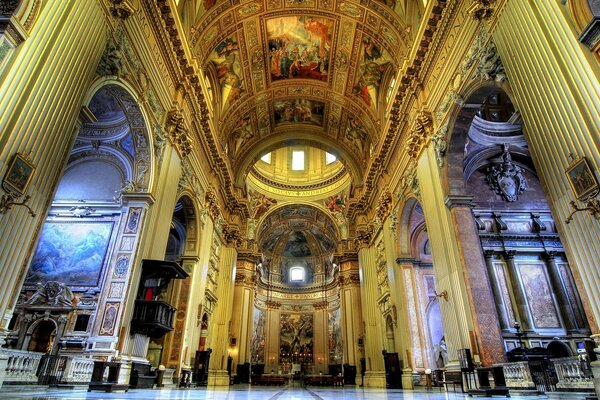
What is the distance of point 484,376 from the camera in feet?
22.4

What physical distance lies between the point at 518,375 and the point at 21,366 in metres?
8.33

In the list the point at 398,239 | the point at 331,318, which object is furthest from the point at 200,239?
the point at 331,318

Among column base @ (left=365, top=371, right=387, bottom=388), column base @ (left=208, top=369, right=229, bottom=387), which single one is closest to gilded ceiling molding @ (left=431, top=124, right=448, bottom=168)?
column base @ (left=365, top=371, right=387, bottom=388)

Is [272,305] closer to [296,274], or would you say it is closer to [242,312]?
[296,274]

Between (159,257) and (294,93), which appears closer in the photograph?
(159,257)

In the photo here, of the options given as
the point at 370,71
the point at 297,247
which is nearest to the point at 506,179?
the point at 370,71

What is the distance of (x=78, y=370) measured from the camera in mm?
6574

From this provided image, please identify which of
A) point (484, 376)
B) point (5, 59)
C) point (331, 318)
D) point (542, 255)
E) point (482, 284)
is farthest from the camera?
point (331, 318)

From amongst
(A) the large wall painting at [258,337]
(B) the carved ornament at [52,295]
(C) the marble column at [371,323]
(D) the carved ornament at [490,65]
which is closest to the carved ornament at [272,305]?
(A) the large wall painting at [258,337]

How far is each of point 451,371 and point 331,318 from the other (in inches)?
967

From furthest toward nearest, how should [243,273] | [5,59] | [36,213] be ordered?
[243,273], [36,213], [5,59]

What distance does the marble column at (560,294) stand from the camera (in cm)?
1044

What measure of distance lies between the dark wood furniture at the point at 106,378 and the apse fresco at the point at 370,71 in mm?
13265

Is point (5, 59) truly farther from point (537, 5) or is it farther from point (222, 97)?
point (222, 97)
